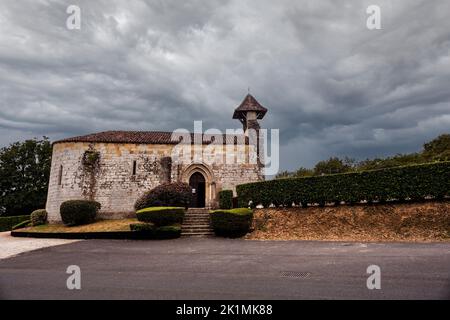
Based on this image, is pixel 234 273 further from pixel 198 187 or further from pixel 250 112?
pixel 250 112

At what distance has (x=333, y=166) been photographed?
45.8 m

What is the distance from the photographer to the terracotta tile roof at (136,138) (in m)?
23.3

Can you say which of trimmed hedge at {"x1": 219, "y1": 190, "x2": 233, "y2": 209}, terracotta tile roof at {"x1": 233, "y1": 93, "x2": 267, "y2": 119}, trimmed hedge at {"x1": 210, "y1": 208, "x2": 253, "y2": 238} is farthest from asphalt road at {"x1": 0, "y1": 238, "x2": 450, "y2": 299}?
terracotta tile roof at {"x1": 233, "y1": 93, "x2": 267, "y2": 119}

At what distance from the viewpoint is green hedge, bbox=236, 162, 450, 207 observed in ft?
48.3

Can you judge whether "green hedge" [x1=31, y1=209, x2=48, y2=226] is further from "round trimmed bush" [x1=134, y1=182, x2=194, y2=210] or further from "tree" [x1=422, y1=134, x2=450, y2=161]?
"tree" [x1=422, y1=134, x2=450, y2=161]

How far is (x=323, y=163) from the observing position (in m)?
47.7

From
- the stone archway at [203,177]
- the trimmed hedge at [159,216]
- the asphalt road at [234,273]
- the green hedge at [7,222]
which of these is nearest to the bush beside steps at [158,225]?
the trimmed hedge at [159,216]

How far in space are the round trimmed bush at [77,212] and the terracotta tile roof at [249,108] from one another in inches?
531

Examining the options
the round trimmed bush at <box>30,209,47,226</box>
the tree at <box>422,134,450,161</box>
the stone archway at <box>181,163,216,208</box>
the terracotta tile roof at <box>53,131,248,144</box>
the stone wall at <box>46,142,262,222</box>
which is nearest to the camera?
the stone wall at <box>46,142,262,222</box>

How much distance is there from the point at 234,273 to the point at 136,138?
59.6 feet

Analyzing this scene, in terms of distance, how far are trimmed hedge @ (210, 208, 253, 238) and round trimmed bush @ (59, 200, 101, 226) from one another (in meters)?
9.07

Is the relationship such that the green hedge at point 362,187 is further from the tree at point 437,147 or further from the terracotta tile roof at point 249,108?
the tree at point 437,147

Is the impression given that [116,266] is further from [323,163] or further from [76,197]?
[323,163]
